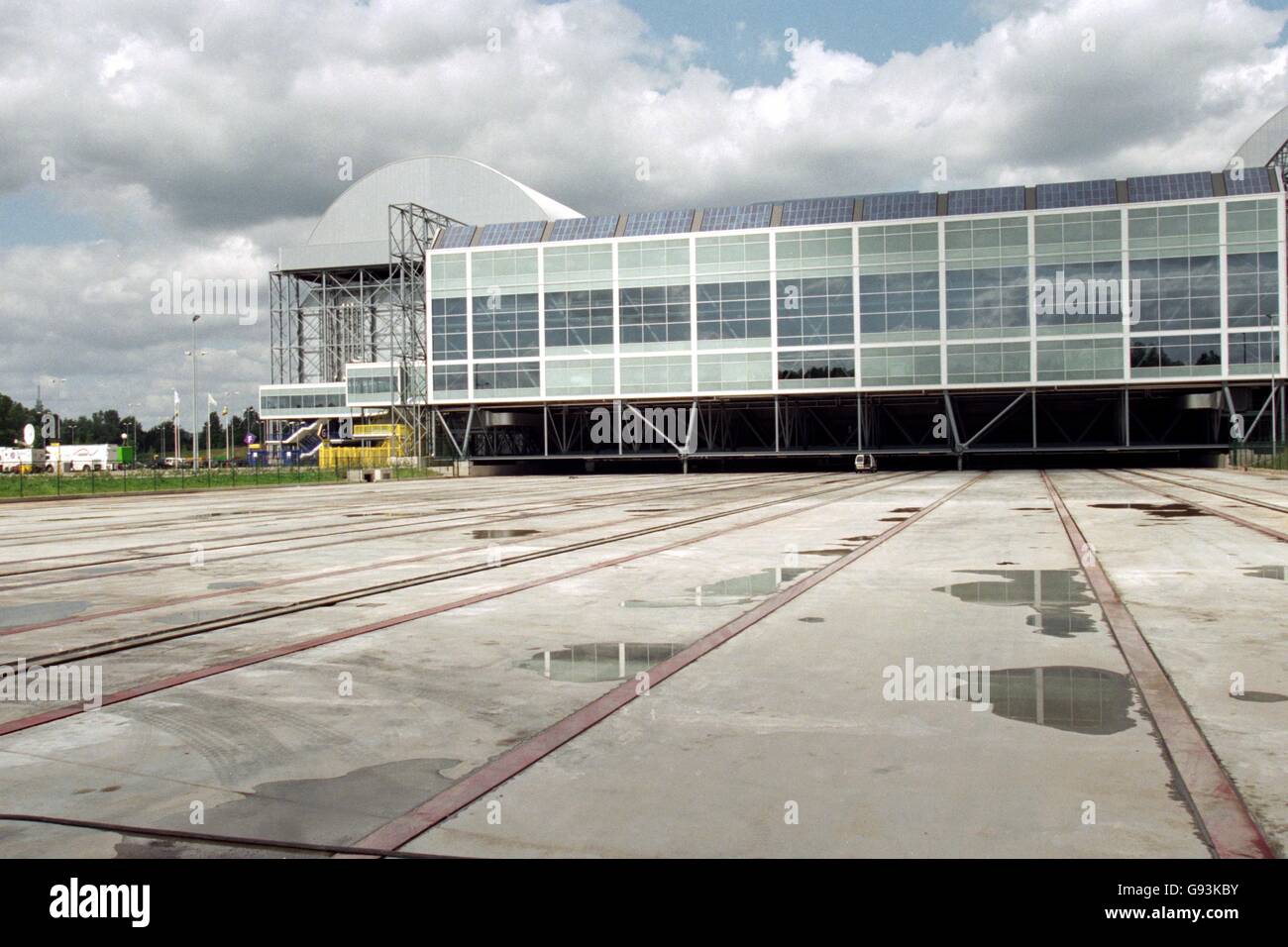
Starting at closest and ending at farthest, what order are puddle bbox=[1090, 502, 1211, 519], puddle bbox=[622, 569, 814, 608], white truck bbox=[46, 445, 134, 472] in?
puddle bbox=[622, 569, 814, 608] < puddle bbox=[1090, 502, 1211, 519] < white truck bbox=[46, 445, 134, 472]

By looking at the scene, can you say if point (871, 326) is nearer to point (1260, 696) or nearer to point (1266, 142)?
point (1266, 142)

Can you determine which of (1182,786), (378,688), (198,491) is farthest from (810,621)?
(198,491)

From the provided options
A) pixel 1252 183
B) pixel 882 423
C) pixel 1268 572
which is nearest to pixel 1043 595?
pixel 1268 572

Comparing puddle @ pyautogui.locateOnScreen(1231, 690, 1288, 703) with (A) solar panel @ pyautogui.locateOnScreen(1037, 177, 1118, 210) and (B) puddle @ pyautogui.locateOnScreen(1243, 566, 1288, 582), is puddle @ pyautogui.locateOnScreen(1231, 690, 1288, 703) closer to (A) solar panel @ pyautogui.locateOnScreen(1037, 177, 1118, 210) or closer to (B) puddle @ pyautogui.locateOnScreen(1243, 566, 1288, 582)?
(B) puddle @ pyautogui.locateOnScreen(1243, 566, 1288, 582)

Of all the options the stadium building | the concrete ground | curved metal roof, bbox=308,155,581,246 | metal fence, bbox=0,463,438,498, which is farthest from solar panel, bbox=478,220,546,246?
the concrete ground

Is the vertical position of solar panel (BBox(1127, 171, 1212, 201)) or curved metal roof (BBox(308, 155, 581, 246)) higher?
curved metal roof (BBox(308, 155, 581, 246))

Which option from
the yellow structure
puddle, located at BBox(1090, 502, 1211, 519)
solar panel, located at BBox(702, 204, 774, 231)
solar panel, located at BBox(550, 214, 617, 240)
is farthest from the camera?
the yellow structure

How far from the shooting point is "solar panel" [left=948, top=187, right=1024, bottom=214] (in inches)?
2638

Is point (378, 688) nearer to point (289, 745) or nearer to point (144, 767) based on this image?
point (289, 745)

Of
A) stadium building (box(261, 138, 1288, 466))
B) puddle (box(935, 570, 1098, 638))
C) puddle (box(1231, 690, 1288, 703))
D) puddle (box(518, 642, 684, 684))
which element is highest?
stadium building (box(261, 138, 1288, 466))

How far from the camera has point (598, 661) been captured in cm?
768

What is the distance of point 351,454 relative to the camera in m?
86.0

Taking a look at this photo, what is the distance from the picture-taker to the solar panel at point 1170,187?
6438 centimetres

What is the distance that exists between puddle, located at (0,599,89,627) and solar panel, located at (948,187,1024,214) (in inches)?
2598
